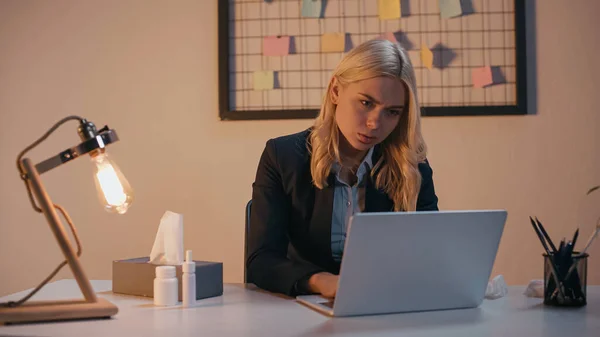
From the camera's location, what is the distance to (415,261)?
4.26 ft

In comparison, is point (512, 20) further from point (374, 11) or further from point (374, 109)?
point (374, 109)

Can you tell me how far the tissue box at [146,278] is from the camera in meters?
1.56

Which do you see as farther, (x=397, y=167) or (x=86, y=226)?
(x=86, y=226)

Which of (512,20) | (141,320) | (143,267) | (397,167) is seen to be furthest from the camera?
(512,20)

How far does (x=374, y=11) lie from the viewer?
110 inches

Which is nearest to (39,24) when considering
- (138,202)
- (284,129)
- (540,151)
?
(138,202)

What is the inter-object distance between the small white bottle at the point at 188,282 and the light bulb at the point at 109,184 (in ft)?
0.57

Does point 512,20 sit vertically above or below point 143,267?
above

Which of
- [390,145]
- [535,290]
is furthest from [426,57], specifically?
[535,290]

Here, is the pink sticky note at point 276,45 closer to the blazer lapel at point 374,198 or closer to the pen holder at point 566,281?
the blazer lapel at point 374,198

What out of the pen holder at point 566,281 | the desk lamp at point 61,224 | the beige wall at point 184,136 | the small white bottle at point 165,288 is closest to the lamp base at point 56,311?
the desk lamp at point 61,224

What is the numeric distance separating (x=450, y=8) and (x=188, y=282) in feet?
5.78

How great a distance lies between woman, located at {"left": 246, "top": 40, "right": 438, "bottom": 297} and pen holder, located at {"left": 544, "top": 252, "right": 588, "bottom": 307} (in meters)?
0.55

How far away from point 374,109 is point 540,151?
1.25m
